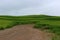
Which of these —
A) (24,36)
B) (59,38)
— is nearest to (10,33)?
(24,36)

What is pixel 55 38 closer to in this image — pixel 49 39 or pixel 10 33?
pixel 49 39

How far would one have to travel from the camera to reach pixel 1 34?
70.4 feet

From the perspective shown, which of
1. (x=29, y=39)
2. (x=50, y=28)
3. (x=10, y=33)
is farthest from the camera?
(x=50, y=28)

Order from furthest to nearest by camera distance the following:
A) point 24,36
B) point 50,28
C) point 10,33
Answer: point 50,28 < point 10,33 < point 24,36

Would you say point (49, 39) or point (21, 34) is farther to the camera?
point (21, 34)

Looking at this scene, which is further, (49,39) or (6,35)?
(6,35)

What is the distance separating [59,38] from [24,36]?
3.60 meters

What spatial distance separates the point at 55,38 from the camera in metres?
19.6

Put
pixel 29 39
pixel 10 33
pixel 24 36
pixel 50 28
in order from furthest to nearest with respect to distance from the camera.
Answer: pixel 50 28 → pixel 10 33 → pixel 24 36 → pixel 29 39

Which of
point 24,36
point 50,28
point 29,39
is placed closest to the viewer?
point 29,39

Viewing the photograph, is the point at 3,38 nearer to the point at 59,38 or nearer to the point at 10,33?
the point at 10,33

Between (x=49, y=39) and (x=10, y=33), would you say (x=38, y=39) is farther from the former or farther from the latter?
(x=10, y=33)

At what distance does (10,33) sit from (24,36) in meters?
2.37

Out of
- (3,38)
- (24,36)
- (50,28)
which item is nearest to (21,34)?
(24,36)
